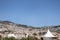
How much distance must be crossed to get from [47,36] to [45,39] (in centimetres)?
117

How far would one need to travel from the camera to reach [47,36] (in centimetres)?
3394

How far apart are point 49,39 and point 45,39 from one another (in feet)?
2.48

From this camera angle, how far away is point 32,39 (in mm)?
34500

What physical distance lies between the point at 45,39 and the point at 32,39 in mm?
2411

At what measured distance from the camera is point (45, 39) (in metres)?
32.9

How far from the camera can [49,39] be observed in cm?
3334

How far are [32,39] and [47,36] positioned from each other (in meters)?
2.25

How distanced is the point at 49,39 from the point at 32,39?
263 cm
